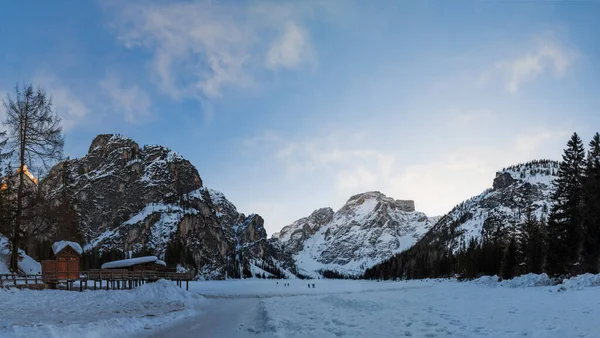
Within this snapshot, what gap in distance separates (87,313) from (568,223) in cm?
5329

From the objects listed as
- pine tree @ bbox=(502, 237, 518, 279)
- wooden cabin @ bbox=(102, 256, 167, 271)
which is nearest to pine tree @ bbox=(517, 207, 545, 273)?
pine tree @ bbox=(502, 237, 518, 279)

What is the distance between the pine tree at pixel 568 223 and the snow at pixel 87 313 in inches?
1717

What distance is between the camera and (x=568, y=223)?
163 feet

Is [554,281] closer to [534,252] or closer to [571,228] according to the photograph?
[571,228]

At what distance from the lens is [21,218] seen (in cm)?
3384

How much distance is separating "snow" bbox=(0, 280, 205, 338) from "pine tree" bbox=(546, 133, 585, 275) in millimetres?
43622

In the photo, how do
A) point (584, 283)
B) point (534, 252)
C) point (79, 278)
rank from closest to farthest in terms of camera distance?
point (584, 283) → point (79, 278) → point (534, 252)

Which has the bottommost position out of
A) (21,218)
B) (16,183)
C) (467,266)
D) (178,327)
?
(467,266)

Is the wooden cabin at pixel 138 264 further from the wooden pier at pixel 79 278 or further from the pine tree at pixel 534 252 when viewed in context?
the pine tree at pixel 534 252

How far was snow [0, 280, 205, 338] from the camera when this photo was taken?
547 inches

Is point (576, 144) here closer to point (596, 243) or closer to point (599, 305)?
point (596, 243)

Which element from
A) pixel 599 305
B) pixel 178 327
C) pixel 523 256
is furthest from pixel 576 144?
pixel 178 327

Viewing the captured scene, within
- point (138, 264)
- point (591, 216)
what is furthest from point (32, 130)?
point (591, 216)

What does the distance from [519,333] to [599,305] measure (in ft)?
26.6
